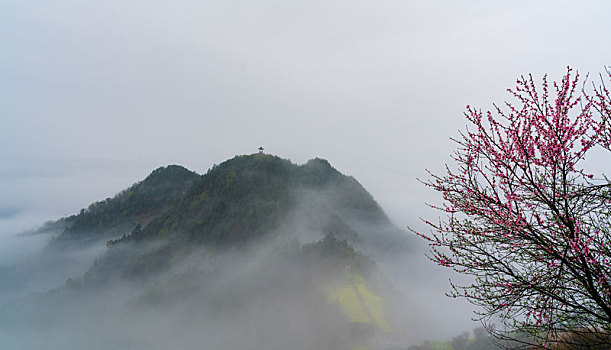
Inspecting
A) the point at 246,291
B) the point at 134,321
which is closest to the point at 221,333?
the point at 246,291

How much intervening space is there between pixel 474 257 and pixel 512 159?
204 cm

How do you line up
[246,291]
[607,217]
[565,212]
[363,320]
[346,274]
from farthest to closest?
[246,291] < [346,274] < [363,320] < [607,217] < [565,212]

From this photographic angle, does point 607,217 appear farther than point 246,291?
No

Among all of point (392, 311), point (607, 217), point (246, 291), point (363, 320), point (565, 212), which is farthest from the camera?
point (246, 291)

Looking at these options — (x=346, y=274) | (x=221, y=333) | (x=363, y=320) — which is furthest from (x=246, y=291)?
(x=363, y=320)

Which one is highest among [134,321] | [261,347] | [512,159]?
[512,159]

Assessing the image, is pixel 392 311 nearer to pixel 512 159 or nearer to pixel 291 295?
pixel 291 295

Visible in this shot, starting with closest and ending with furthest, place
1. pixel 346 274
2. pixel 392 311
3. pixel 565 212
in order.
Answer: pixel 565 212 < pixel 392 311 < pixel 346 274

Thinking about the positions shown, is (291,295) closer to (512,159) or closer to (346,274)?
(346,274)

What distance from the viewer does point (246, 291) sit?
188m

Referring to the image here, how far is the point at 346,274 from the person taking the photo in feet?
511

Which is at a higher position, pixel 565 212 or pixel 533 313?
pixel 565 212

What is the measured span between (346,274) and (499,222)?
515 feet

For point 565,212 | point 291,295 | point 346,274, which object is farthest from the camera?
point 291,295
